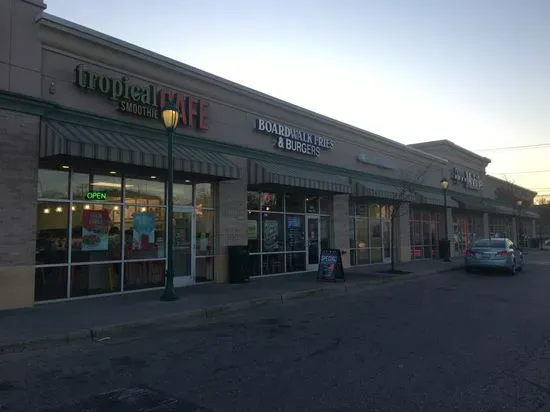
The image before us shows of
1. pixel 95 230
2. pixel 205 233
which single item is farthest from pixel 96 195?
pixel 205 233

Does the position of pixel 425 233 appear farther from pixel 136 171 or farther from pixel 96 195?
pixel 96 195

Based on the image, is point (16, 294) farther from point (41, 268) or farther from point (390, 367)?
point (390, 367)

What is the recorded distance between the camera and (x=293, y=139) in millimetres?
19156

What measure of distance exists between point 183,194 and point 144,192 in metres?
1.60

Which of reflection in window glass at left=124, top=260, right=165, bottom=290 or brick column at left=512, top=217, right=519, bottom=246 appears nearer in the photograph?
reflection in window glass at left=124, top=260, right=165, bottom=290

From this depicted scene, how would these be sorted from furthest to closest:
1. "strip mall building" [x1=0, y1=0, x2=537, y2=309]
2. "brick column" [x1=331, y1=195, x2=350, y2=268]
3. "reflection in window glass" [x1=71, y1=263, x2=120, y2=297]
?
"brick column" [x1=331, y1=195, x2=350, y2=268], "reflection in window glass" [x1=71, y1=263, x2=120, y2=297], "strip mall building" [x1=0, y1=0, x2=537, y2=309]

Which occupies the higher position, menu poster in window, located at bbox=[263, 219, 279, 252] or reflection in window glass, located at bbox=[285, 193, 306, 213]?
reflection in window glass, located at bbox=[285, 193, 306, 213]

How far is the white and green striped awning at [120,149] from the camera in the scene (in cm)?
1075

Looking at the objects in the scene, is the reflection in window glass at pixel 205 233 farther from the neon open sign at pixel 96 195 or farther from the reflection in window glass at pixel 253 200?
the neon open sign at pixel 96 195

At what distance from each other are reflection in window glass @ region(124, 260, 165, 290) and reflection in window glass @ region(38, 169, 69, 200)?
272 centimetres

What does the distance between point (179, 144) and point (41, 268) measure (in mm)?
5209

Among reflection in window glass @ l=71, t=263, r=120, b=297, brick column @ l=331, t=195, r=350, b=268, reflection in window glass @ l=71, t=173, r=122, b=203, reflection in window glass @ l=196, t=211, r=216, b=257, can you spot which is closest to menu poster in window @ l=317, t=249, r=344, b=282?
reflection in window glass @ l=196, t=211, r=216, b=257

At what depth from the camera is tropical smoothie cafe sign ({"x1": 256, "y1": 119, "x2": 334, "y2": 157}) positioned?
17969 millimetres

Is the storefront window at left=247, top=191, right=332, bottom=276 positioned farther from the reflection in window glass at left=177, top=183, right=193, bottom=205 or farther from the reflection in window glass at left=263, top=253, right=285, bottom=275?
the reflection in window glass at left=177, top=183, right=193, bottom=205
